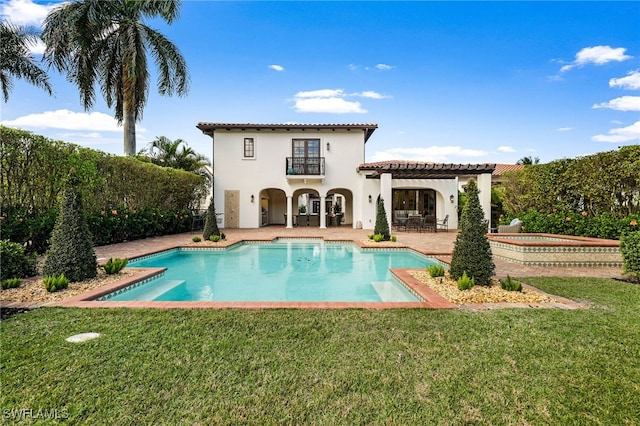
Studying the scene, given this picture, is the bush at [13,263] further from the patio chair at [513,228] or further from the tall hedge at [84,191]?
the patio chair at [513,228]

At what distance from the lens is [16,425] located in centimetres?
208

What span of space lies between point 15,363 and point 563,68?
2017cm

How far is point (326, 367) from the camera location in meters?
2.81

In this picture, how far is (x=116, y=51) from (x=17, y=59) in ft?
15.0

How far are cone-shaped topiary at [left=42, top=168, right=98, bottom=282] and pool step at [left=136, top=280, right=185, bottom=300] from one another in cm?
112

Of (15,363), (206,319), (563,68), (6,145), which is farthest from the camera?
(563,68)

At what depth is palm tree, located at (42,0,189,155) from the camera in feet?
50.3

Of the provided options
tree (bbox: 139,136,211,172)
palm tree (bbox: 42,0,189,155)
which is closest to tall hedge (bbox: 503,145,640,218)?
palm tree (bbox: 42,0,189,155)

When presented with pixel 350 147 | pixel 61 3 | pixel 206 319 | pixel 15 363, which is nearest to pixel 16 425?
pixel 15 363

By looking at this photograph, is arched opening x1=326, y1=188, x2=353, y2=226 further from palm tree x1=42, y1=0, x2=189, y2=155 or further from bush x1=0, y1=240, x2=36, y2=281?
bush x1=0, y1=240, x2=36, y2=281

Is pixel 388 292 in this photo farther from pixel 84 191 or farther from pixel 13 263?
pixel 84 191

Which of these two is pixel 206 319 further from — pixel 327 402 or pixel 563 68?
pixel 563 68

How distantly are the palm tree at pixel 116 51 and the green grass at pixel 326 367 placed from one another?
54.7 feet

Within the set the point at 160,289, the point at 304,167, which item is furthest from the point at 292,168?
the point at 160,289
